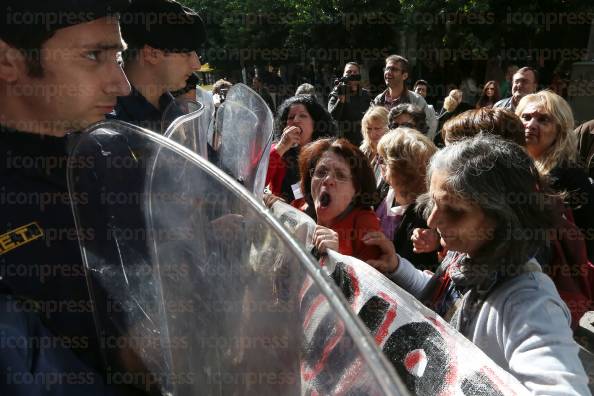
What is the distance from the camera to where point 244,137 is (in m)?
1.72

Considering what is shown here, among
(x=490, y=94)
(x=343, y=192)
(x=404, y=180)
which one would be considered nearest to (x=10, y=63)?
(x=343, y=192)

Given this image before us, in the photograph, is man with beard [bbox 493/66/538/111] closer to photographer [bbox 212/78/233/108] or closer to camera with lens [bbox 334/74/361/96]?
camera with lens [bbox 334/74/361/96]

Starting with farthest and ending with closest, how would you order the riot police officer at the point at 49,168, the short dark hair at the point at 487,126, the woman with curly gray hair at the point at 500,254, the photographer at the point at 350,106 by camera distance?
the photographer at the point at 350,106 → the short dark hair at the point at 487,126 → the woman with curly gray hair at the point at 500,254 → the riot police officer at the point at 49,168

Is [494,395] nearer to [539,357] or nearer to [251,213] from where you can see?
[539,357]

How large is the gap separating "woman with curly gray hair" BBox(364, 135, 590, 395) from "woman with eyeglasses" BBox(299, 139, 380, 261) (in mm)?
652

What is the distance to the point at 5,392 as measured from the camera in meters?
0.73

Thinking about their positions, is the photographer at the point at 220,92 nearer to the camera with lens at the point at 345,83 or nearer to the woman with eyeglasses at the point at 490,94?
the camera with lens at the point at 345,83

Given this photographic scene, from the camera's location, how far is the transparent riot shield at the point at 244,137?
64.5 inches

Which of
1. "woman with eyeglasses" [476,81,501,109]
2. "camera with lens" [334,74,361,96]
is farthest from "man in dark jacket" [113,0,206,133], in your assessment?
"woman with eyeglasses" [476,81,501,109]

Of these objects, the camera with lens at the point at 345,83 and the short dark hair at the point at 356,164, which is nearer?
the short dark hair at the point at 356,164

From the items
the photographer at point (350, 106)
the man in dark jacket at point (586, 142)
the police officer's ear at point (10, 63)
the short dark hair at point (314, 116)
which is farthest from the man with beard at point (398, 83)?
the police officer's ear at point (10, 63)

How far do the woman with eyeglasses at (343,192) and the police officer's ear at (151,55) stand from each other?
0.81 meters

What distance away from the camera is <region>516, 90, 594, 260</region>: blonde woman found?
2.70 m

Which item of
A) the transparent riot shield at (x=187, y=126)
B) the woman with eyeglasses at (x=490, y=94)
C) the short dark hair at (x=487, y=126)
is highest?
the transparent riot shield at (x=187, y=126)
